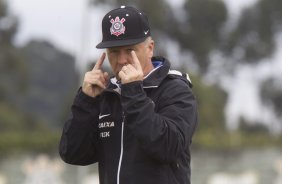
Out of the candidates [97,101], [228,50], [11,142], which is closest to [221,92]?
[228,50]

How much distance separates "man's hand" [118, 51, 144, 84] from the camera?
3.21 metres

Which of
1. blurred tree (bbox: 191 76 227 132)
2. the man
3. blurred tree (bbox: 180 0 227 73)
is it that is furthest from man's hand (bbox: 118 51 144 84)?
blurred tree (bbox: 180 0 227 73)

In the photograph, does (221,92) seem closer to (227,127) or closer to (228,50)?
(228,50)

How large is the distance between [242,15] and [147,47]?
4396 cm

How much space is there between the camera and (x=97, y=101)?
354 centimetres

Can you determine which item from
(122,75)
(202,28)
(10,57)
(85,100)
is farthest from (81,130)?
(202,28)

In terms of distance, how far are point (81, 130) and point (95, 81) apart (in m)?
0.21

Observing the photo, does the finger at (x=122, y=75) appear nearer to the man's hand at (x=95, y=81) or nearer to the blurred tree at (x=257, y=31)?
the man's hand at (x=95, y=81)

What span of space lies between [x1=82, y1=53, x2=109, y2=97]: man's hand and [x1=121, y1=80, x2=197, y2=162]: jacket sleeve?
275mm

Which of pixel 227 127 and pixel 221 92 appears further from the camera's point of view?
pixel 221 92

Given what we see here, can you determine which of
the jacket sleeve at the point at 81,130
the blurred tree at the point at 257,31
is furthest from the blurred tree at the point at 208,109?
the jacket sleeve at the point at 81,130

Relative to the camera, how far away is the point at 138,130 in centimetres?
315

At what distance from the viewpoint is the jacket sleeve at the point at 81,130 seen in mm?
3479

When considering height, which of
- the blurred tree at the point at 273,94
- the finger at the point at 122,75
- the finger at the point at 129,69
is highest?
the finger at the point at 129,69
